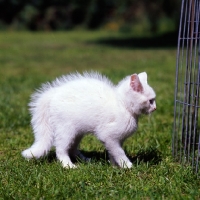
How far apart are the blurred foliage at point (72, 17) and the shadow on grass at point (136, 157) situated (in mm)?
26565

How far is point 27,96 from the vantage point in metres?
9.29

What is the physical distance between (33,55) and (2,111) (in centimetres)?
1056

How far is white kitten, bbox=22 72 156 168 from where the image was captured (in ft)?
14.8

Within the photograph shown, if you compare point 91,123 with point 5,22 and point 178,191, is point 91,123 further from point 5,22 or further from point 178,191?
point 5,22

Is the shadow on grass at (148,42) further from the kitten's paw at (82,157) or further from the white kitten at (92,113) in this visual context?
the white kitten at (92,113)

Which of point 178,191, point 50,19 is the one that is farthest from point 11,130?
point 50,19

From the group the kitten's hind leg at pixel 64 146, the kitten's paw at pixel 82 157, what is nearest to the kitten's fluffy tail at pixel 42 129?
the kitten's hind leg at pixel 64 146

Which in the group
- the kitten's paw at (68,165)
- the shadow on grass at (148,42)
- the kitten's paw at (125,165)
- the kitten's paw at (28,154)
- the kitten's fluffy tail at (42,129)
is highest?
the kitten's fluffy tail at (42,129)

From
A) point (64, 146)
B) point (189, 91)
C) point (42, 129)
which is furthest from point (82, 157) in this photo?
point (189, 91)

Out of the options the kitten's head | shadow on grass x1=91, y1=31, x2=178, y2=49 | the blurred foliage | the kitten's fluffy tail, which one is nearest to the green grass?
the kitten's fluffy tail

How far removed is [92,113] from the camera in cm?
451

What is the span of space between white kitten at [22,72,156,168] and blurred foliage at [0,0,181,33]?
88.9 feet

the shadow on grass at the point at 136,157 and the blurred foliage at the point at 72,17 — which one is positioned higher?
the shadow on grass at the point at 136,157

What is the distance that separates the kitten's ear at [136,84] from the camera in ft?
14.6
